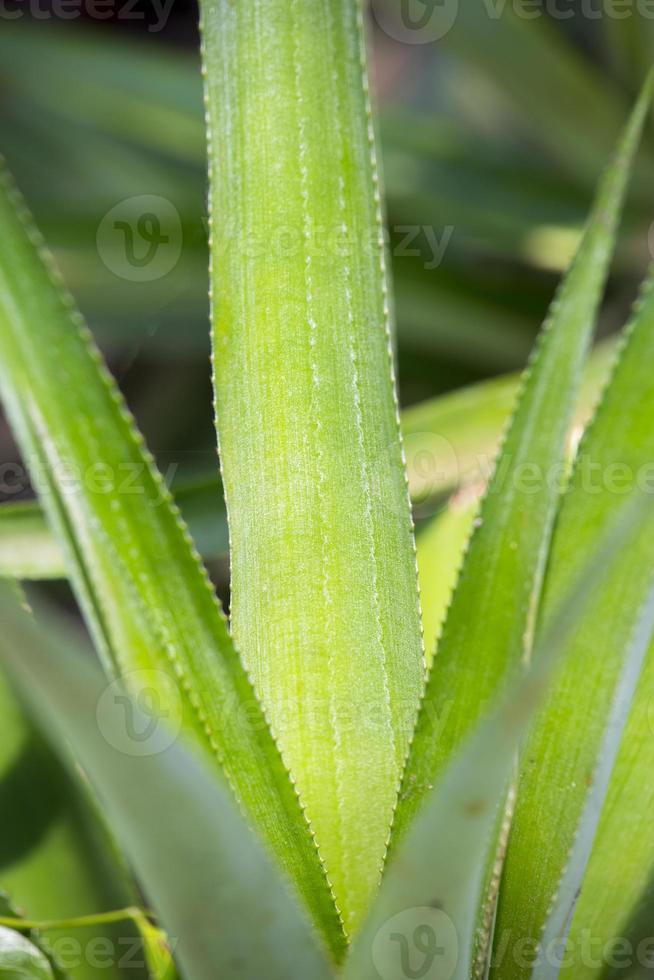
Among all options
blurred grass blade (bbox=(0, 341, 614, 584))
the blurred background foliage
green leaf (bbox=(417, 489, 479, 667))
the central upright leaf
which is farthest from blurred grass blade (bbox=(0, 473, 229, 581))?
the blurred background foliage

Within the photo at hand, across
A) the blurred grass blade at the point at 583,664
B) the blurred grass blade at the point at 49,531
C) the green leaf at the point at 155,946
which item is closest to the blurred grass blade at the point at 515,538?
the blurred grass blade at the point at 583,664

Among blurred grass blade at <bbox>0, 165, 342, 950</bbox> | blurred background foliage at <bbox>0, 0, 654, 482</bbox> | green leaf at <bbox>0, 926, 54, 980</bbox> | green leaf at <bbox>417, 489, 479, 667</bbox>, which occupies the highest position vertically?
blurred background foliage at <bbox>0, 0, 654, 482</bbox>

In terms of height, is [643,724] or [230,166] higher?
[230,166]

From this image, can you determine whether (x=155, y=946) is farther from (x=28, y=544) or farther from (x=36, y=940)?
(x=28, y=544)

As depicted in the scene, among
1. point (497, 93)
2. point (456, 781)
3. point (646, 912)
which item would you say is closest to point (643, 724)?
point (646, 912)

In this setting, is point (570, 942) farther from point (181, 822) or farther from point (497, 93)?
point (497, 93)

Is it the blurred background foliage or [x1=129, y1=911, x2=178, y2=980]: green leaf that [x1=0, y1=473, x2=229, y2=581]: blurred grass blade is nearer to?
[x1=129, y1=911, x2=178, y2=980]: green leaf

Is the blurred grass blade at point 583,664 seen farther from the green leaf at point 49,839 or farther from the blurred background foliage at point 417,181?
the blurred background foliage at point 417,181
